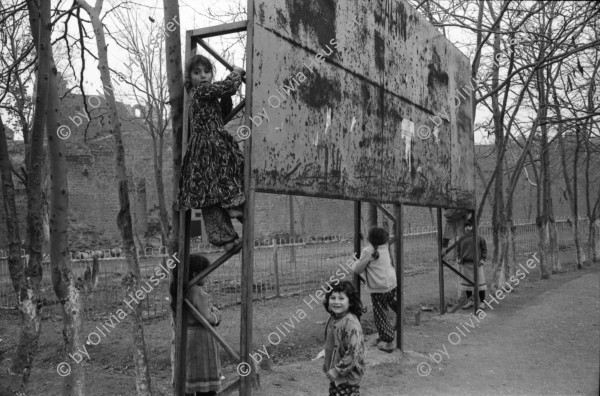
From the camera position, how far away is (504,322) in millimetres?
9102

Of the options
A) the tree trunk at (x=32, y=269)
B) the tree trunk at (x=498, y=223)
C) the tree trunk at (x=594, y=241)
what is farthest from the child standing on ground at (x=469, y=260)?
the tree trunk at (x=594, y=241)

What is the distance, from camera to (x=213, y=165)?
3.83m

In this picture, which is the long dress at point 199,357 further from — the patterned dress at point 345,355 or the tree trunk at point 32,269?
the tree trunk at point 32,269

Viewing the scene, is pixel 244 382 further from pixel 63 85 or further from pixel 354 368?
pixel 63 85

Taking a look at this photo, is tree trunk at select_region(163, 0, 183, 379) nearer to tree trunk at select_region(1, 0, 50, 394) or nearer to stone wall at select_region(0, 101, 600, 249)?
tree trunk at select_region(1, 0, 50, 394)

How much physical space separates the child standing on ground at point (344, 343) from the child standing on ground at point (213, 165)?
0.89 metres

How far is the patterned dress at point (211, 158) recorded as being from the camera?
12.5 feet

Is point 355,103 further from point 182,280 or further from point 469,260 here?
point 469,260

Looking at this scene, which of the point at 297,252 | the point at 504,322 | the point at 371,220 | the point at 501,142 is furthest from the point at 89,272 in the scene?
the point at 501,142

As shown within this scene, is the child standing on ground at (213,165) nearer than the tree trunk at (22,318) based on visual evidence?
Yes

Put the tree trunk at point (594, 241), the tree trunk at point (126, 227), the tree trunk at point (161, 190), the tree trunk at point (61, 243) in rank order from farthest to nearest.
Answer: the tree trunk at point (594, 241), the tree trunk at point (161, 190), the tree trunk at point (126, 227), the tree trunk at point (61, 243)

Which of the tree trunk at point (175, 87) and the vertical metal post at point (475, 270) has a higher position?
the tree trunk at point (175, 87)

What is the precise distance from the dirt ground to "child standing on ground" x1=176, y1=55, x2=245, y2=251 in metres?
2.28

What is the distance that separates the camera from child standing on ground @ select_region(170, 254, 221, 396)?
419cm
